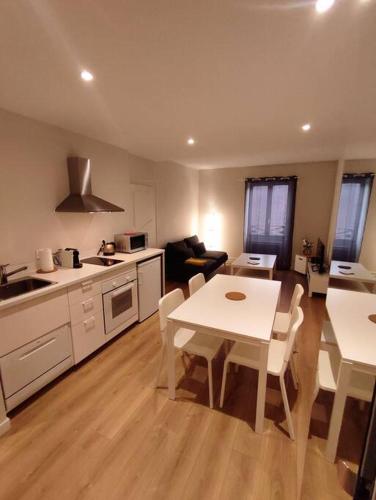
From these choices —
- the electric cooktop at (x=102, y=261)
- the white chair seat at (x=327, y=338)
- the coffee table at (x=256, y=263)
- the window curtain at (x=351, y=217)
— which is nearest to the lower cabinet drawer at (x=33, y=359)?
the electric cooktop at (x=102, y=261)

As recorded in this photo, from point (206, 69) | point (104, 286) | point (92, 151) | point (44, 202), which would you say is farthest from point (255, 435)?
point (92, 151)

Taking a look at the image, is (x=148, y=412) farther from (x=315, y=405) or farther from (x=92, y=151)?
(x=92, y=151)

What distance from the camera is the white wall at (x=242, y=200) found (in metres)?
5.00

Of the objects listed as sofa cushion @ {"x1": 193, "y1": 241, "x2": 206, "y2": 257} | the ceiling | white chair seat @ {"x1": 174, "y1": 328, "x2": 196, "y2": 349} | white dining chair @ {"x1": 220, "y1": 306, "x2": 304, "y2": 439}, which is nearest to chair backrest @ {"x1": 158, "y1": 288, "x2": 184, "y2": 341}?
white chair seat @ {"x1": 174, "y1": 328, "x2": 196, "y2": 349}

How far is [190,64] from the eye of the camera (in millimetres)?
1426

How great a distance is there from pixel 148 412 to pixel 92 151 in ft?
9.75

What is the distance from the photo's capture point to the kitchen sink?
1.91 meters

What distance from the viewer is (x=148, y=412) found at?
1.71 metres

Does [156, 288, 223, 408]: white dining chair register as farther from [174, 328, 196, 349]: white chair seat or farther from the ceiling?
the ceiling

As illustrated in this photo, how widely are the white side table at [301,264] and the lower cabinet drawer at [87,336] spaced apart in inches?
175

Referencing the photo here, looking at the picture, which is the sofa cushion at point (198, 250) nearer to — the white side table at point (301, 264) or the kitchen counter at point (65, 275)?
the white side table at point (301, 264)

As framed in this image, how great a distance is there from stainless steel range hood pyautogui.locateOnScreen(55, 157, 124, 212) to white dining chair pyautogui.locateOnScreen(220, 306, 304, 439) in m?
2.08

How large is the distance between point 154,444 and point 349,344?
1.40 metres

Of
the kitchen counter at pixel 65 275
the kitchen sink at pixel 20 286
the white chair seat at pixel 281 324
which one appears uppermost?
the kitchen counter at pixel 65 275
